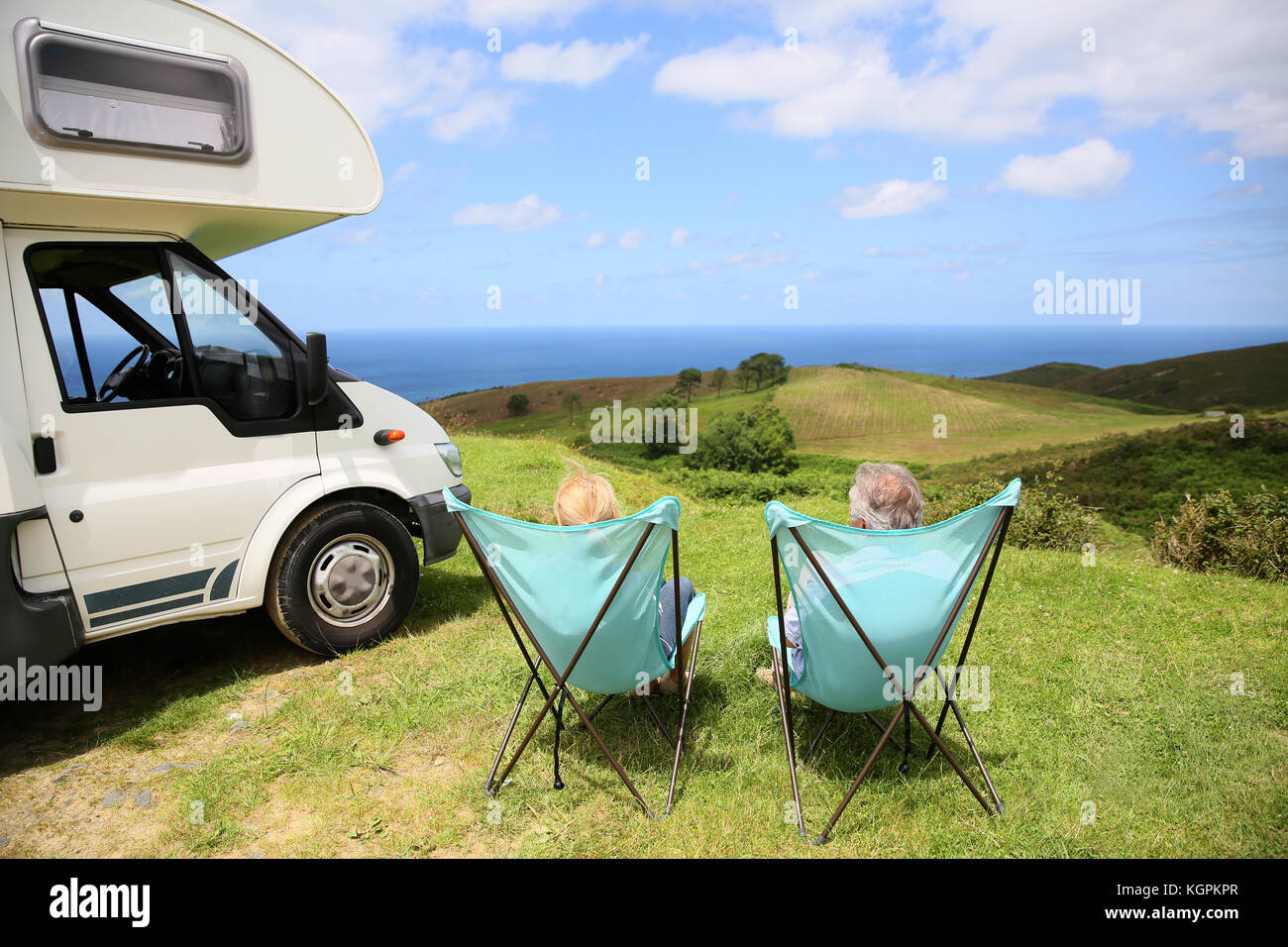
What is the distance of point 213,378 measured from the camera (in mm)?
4020

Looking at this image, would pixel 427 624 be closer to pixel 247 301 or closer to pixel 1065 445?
pixel 247 301

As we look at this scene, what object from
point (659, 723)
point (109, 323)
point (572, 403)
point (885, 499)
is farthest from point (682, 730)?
point (572, 403)

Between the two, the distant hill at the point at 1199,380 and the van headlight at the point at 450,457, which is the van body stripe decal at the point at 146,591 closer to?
the van headlight at the point at 450,457

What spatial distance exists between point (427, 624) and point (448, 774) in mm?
1888

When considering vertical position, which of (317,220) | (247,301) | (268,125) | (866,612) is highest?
(268,125)

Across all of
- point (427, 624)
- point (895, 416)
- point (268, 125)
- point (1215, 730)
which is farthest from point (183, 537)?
point (895, 416)

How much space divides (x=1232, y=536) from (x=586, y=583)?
8.02m

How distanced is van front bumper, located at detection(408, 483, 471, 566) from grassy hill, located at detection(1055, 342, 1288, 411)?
122 feet

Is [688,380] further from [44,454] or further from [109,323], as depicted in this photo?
[44,454]

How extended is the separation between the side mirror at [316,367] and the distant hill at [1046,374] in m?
48.9

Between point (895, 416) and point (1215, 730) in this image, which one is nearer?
point (1215, 730)

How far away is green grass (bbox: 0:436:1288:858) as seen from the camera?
2.85 m

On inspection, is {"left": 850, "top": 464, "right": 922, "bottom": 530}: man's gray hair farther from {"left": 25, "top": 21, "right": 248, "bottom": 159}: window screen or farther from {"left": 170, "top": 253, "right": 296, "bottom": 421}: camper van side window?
{"left": 25, "top": 21, "right": 248, "bottom": 159}: window screen

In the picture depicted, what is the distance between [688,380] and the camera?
1657 inches
